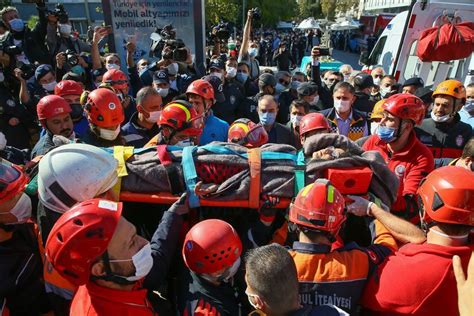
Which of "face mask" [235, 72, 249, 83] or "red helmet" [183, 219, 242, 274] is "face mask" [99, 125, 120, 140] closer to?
"red helmet" [183, 219, 242, 274]

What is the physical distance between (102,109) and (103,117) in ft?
0.24

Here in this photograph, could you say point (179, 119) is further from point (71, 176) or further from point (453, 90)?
point (453, 90)

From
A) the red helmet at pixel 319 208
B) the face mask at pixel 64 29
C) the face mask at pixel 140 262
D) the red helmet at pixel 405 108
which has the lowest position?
the face mask at pixel 140 262

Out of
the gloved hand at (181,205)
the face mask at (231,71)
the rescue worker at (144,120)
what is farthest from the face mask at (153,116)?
the face mask at (231,71)

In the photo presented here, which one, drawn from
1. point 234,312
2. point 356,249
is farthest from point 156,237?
point 356,249

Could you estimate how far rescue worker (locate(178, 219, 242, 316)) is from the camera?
200 centimetres

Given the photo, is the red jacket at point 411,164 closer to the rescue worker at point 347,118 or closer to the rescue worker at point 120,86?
the rescue worker at point 347,118

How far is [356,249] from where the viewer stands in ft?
6.67

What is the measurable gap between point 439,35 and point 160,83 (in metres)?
4.88

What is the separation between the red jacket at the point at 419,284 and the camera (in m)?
1.78

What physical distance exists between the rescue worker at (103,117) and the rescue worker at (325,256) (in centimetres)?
214

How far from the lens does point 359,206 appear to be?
2.22 m

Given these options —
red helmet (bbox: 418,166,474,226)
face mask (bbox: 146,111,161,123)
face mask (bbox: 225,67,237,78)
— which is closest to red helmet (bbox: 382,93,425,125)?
red helmet (bbox: 418,166,474,226)

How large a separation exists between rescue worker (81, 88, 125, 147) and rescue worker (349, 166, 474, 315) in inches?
103
